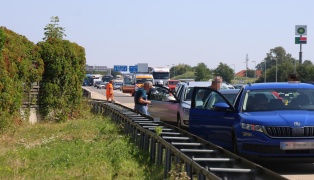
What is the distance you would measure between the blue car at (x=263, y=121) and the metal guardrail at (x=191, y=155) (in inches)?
30.2

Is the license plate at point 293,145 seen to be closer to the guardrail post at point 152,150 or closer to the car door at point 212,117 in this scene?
the car door at point 212,117

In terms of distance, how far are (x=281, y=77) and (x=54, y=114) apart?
77898mm

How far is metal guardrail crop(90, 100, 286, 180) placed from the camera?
26.5 ft

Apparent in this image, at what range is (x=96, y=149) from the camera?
15.0m

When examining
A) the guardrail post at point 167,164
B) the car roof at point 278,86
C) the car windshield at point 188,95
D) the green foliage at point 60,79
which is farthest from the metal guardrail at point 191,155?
the green foliage at point 60,79

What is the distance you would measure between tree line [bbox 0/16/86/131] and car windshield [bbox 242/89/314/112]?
9.01 metres

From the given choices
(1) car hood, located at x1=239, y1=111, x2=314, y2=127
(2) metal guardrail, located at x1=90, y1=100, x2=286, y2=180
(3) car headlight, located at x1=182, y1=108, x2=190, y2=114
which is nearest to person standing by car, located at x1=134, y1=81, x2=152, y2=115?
(3) car headlight, located at x1=182, y1=108, x2=190, y2=114

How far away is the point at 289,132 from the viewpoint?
11.9m

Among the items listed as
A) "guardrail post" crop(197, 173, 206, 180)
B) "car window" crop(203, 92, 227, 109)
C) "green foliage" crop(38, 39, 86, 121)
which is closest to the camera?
"guardrail post" crop(197, 173, 206, 180)

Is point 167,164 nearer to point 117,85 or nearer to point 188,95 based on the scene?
point 188,95

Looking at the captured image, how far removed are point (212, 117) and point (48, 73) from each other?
41.2ft

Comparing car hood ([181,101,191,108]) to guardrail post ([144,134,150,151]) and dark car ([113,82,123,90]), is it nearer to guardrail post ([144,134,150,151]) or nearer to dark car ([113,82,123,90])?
guardrail post ([144,134,150,151])

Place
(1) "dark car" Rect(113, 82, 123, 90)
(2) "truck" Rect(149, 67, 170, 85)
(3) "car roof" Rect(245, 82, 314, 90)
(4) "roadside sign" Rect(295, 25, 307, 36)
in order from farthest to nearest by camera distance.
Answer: (1) "dark car" Rect(113, 82, 123, 90)
(2) "truck" Rect(149, 67, 170, 85)
(4) "roadside sign" Rect(295, 25, 307, 36)
(3) "car roof" Rect(245, 82, 314, 90)

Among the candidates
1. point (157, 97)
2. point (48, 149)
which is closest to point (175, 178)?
point (48, 149)
